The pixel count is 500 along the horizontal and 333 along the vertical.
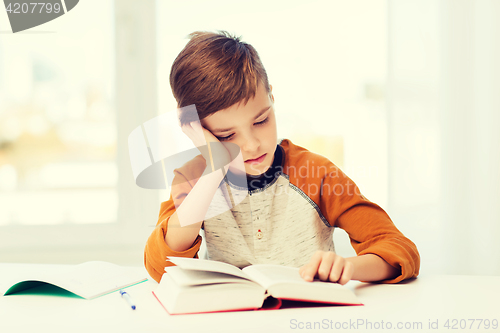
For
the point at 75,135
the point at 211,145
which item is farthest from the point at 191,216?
the point at 75,135

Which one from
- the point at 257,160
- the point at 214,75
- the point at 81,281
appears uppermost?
the point at 214,75

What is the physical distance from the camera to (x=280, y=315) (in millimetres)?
523

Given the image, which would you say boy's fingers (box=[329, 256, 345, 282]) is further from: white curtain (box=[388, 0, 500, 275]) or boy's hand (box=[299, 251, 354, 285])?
white curtain (box=[388, 0, 500, 275])

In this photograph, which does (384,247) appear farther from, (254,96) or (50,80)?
(50,80)

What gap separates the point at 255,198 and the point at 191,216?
0.22 m

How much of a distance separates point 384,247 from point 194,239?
36cm

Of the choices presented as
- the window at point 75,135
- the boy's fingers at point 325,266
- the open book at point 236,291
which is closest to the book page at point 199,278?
the open book at point 236,291

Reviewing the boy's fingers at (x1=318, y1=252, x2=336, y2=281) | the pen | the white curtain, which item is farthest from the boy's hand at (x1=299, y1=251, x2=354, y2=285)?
the white curtain

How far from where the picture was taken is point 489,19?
1406 mm

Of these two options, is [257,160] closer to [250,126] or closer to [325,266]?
[250,126]

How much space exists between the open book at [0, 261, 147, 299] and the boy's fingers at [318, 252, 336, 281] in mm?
362

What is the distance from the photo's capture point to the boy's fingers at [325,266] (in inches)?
23.0

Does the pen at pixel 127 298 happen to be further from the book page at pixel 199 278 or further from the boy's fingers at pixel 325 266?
the boy's fingers at pixel 325 266

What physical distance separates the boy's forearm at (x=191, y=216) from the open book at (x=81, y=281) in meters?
0.10
